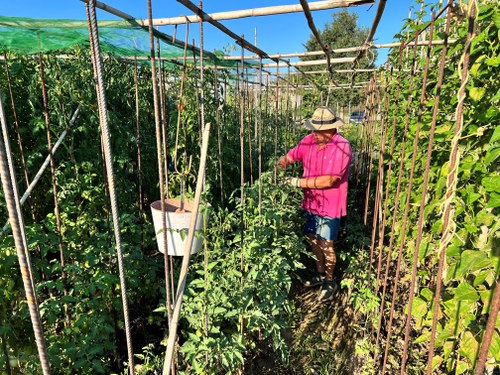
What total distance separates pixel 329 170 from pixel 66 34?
320 cm

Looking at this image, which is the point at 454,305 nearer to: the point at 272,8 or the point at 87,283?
the point at 272,8

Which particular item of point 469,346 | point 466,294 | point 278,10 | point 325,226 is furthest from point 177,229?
point 325,226

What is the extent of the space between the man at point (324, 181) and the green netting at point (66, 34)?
1320 mm

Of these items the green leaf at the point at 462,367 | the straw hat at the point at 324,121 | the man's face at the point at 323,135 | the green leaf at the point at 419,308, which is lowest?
the green leaf at the point at 462,367

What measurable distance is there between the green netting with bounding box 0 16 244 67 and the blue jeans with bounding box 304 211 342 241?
1978mm

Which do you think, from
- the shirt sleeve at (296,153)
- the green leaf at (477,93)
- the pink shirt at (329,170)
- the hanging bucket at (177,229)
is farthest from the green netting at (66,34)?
the green leaf at (477,93)

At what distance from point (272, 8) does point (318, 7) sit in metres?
0.26

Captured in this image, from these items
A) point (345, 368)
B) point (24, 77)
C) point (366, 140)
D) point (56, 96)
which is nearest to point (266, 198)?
point (345, 368)

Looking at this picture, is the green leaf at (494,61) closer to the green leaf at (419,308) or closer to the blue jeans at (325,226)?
the green leaf at (419,308)

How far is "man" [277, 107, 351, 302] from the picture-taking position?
3.15 meters

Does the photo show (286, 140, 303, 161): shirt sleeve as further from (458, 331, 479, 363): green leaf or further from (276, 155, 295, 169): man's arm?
(458, 331, 479, 363): green leaf

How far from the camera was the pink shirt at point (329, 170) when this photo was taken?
123 inches

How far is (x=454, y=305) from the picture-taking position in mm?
1642

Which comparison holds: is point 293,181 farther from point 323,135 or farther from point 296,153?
point 323,135
